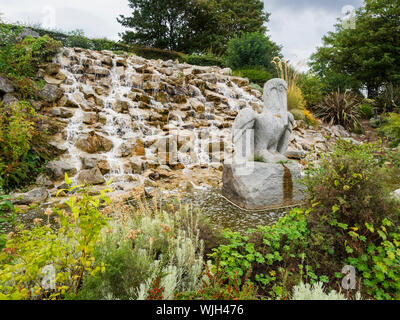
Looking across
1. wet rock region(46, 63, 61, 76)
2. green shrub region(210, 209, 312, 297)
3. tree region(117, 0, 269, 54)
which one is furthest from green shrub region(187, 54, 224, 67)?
green shrub region(210, 209, 312, 297)

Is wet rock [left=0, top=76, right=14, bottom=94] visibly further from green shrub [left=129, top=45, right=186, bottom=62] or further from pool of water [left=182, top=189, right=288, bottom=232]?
green shrub [left=129, top=45, right=186, bottom=62]

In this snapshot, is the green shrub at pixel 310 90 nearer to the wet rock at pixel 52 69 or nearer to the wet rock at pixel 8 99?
the wet rock at pixel 52 69

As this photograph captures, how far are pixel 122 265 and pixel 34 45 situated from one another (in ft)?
33.2

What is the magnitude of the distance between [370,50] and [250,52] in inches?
346

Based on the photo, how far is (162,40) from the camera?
2123cm

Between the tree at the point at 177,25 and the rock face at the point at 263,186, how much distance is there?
20.2 metres

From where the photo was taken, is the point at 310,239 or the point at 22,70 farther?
the point at 22,70

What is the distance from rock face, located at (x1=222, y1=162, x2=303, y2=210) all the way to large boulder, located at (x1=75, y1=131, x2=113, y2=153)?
411 centimetres

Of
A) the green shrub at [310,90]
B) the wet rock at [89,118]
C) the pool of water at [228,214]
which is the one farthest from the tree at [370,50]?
the wet rock at [89,118]

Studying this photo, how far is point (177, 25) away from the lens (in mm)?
22672

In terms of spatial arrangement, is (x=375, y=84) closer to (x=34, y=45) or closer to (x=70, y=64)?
(x=70, y=64)

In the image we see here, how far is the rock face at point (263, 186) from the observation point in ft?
13.2
